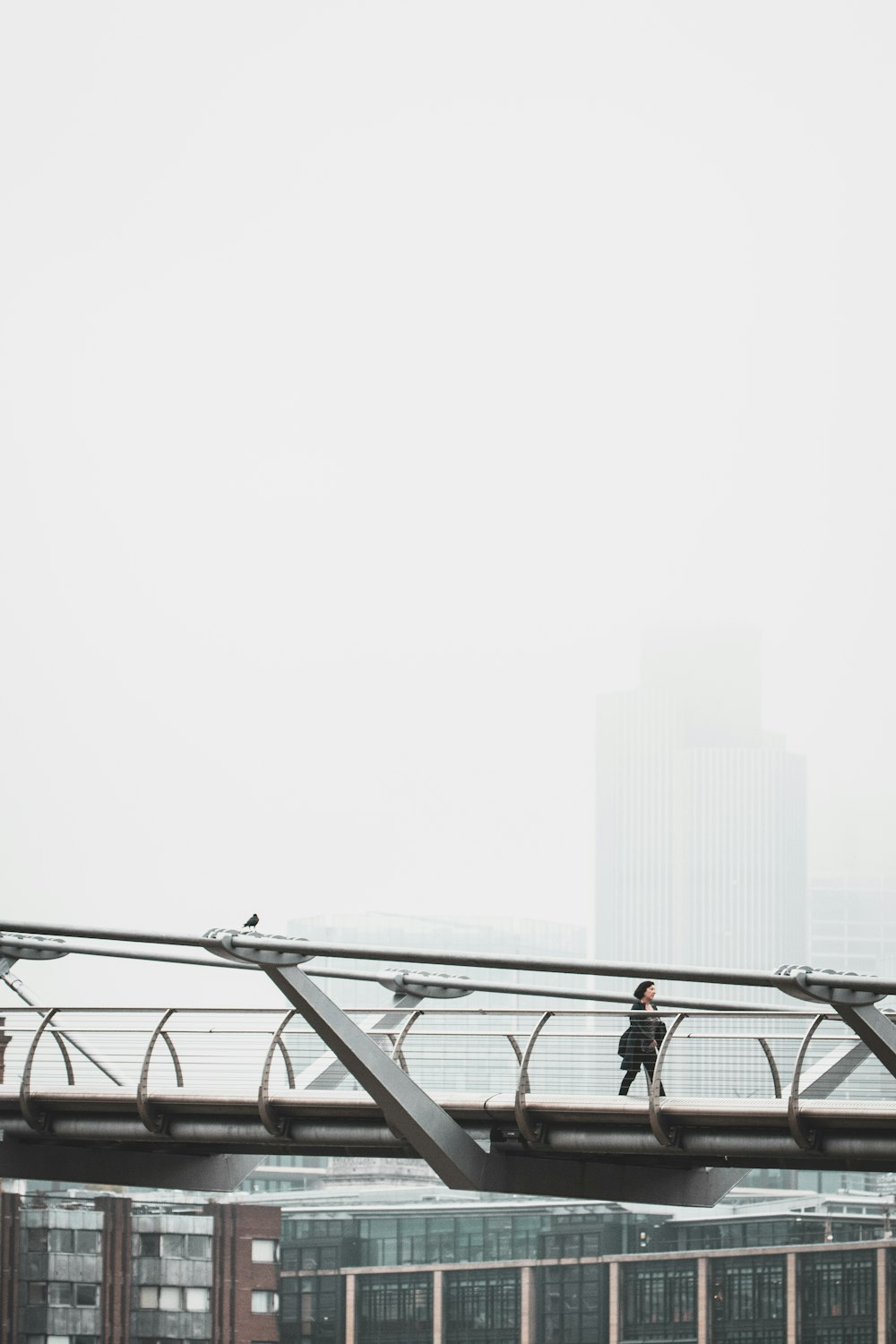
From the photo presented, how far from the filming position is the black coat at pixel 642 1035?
681 inches

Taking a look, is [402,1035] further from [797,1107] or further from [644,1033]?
[797,1107]

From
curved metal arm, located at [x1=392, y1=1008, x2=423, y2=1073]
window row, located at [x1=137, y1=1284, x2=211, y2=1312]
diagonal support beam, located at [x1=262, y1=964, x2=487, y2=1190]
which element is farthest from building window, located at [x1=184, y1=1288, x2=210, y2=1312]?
diagonal support beam, located at [x1=262, y1=964, x2=487, y2=1190]

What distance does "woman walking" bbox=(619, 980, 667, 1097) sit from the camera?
17219 mm

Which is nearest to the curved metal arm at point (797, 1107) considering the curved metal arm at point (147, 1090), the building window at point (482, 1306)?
the curved metal arm at point (147, 1090)

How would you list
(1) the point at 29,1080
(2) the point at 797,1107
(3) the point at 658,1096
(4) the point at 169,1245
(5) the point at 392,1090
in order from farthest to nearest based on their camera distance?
(4) the point at 169,1245 → (1) the point at 29,1080 → (5) the point at 392,1090 → (3) the point at 658,1096 → (2) the point at 797,1107

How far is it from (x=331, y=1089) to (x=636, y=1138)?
358cm

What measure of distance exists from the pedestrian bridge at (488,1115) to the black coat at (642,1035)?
272mm

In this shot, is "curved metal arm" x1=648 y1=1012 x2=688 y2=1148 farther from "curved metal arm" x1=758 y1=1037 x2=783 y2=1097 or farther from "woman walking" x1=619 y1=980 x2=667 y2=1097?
"curved metal arm" x1=758 y1=1037 x2=783 y2=1097

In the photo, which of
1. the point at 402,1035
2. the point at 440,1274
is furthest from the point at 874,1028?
the point at 440,1274

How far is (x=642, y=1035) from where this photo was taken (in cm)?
1753

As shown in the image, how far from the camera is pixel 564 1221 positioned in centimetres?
11200

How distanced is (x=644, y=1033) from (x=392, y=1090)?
2.43 metres

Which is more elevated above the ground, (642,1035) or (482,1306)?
(642,1035)

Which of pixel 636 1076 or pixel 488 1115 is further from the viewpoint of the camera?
pixel 636 1076
